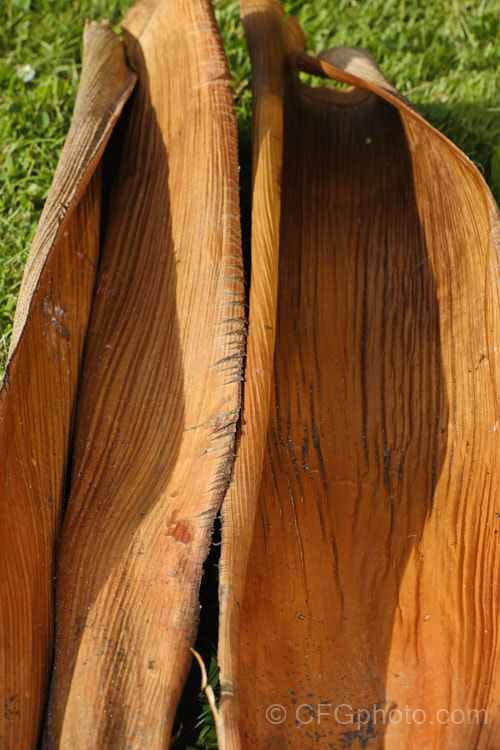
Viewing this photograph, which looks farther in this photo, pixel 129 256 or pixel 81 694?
pixel 129 256

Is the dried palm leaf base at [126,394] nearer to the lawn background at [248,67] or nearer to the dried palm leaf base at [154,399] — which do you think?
the dried palm leaf base at [154,399]

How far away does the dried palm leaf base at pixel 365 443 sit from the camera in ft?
4.57

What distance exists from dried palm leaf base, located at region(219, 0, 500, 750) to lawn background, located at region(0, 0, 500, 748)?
1.38 ft

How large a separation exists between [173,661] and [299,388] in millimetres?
770

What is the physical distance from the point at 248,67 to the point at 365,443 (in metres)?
1.64

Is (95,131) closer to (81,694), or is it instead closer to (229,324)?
(229,324)

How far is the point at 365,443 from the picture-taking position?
1.76 m

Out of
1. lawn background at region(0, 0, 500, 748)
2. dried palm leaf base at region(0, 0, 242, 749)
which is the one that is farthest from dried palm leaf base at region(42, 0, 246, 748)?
lawn background at region(0, 0, 500, 748)

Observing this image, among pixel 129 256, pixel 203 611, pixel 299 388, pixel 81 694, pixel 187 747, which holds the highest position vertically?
pixel 129 256

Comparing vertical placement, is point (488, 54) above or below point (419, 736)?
above

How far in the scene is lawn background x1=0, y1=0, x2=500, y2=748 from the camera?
2.38 m

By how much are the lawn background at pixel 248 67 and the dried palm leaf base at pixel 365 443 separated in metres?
0.42

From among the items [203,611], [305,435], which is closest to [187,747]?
[203,611]

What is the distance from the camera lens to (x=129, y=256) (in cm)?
189
